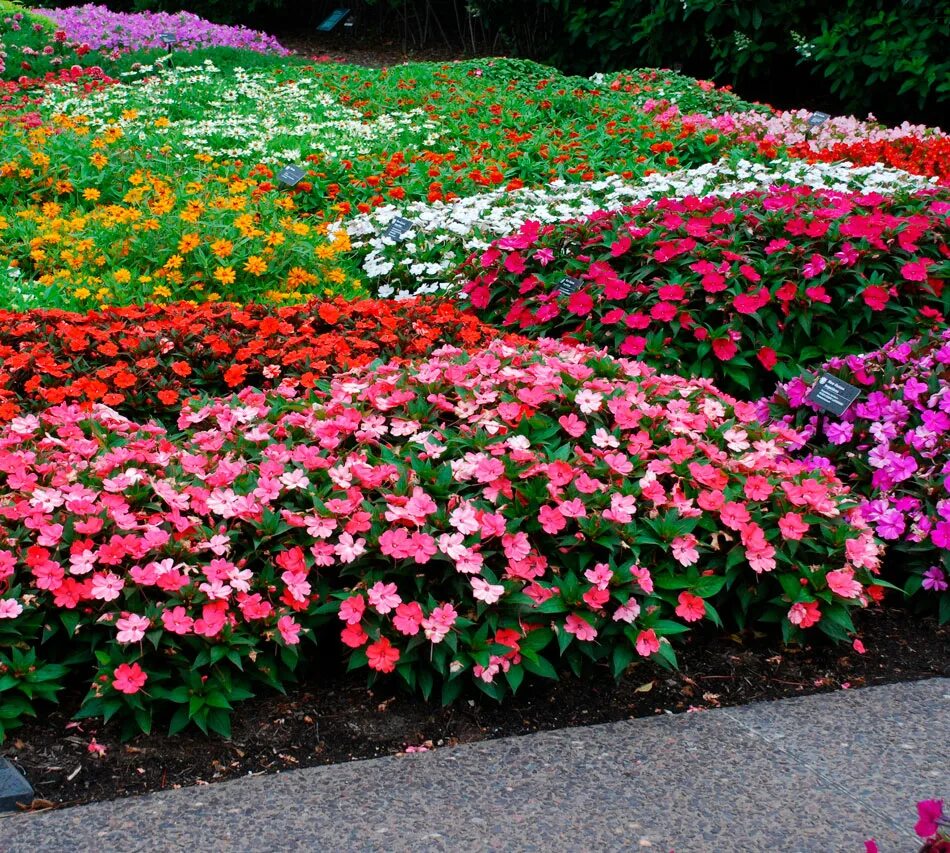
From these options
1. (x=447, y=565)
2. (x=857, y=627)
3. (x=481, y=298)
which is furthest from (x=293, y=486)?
(x=481, y=298)

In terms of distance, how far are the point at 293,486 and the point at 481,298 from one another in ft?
7.33

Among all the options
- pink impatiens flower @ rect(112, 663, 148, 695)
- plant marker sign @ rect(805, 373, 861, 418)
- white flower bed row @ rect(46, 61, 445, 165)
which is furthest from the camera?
white flower bed row @ rect(46, 61, 445, 165)

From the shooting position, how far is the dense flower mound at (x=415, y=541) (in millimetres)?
2406

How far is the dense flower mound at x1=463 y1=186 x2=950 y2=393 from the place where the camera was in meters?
4.10

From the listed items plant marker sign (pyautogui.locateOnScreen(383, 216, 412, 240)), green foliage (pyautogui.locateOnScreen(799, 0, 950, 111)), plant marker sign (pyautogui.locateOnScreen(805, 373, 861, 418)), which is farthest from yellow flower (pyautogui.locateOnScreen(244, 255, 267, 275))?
green foliage (pyautogui.locateOnScreen(799, 0, 950, 111))

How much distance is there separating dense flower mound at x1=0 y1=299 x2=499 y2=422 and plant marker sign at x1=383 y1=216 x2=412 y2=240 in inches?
51.8

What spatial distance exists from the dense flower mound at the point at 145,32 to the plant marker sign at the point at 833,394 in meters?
11.2

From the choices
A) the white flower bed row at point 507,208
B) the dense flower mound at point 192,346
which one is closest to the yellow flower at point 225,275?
the dense flower mound at point 192,346

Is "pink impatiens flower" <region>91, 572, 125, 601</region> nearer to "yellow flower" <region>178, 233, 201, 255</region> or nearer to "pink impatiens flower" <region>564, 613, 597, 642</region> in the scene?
"pink impatiens flower" <region>564, 613, 597, 642</region>

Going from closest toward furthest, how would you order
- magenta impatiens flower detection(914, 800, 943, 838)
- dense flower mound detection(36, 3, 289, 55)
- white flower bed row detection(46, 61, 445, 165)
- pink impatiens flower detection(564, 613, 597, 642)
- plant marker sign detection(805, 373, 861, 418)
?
1. magenta impatiens flower detection(914, 800, 943, 838)
2. pink impatiens flower detection(564, 613, 597, 642)
3. plant marker sign detection(805, 373, 861, 418)
4. white flower bed row detection(46, 61, 445, 165)
5. dense flower mound detection(36, 3, 289, 55)

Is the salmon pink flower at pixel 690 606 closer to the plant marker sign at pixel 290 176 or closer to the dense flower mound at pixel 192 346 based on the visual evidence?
the dense flower mound at pixel 192 346

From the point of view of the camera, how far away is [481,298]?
4.75 meters

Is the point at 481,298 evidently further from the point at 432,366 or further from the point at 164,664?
the point at 164,664

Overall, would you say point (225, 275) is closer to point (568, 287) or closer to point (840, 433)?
point (568, 287)
